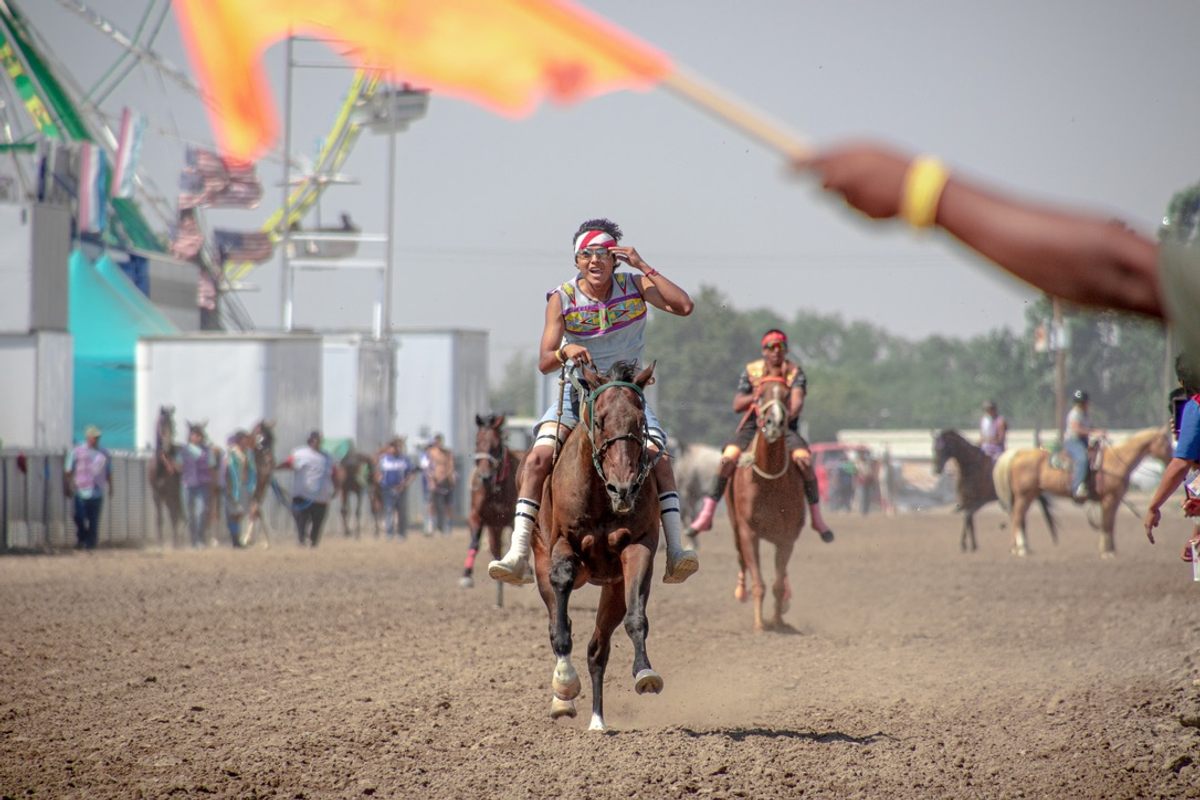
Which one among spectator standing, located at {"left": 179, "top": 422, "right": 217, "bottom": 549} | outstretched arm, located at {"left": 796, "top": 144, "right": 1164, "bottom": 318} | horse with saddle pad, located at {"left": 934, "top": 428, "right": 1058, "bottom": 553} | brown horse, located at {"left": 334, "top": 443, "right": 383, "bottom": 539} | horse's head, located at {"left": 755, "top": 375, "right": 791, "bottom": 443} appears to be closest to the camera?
outstretched arm, located at {"left": 796, "top": 144, "right": 1164, "bottom": 318}

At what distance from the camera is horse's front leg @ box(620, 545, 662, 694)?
332 inches

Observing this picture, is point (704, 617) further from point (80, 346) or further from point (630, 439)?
point (80, 346)

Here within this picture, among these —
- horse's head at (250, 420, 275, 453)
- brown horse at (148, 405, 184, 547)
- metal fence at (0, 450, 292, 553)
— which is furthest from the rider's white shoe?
horse's head at (250, 420, 275, 453)

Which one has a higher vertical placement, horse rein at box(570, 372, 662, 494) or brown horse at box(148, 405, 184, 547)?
horse rein at box(570, 372, 662, 494)

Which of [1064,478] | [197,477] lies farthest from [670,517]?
[197,477]

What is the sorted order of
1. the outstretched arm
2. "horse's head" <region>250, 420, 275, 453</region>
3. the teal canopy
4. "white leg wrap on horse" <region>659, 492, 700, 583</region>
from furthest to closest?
the teal canopy
"horse's head" <region>250, 420, 275, 453</region>
"white leg wrap on horse" <region>659, 492, 700, 583</region>
the outstretched arm

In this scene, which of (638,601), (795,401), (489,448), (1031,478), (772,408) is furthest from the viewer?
(1031,478)

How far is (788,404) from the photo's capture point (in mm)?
14062

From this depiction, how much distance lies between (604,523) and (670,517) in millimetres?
749

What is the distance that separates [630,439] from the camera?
8.29 m

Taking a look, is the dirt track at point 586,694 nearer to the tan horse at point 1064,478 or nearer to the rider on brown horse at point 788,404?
the rider on brown horse at point 788,404

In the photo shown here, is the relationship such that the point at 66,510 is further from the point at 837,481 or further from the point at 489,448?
the point at 837,481

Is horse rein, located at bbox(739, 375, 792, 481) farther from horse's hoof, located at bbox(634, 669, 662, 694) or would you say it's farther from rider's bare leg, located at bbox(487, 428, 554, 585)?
horse's hoof, located at bbox(634, 669, 662, 694)

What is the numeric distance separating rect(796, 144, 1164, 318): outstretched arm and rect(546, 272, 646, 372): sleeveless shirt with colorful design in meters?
6.42
